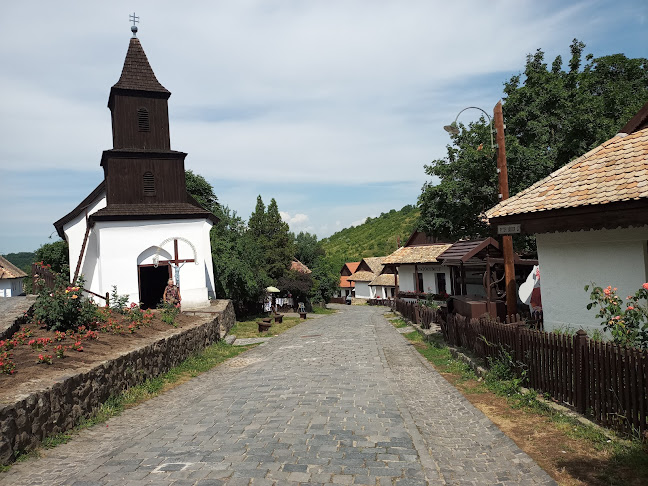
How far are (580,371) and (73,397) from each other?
7.02 metres

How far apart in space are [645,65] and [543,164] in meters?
15.6

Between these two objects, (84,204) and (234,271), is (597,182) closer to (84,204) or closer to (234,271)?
(234,271)

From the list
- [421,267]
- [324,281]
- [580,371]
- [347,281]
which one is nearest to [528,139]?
[580,371]

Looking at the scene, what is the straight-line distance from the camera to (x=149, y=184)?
2197cm

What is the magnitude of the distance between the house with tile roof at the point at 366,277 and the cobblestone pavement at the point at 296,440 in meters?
50.6

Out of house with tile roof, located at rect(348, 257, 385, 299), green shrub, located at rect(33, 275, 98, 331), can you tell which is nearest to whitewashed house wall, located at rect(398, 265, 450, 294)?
house with tile roof, located at rect(348, 257, 385, 299)

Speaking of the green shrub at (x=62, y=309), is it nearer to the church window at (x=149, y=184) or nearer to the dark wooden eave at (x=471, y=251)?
the dark wooden eave at (x=471, y=251)

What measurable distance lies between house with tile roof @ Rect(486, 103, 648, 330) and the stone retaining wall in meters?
7.53

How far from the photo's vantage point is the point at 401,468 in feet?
16.8

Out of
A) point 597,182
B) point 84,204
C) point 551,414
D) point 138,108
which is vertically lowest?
point 551,414

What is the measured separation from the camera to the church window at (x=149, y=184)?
861 inches

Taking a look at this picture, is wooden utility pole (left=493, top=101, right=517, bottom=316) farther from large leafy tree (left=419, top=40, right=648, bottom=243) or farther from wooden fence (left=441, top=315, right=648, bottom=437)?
large leafy tree (left=419, top=40, right=648, bottom=243)

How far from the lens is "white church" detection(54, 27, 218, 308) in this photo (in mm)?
20641

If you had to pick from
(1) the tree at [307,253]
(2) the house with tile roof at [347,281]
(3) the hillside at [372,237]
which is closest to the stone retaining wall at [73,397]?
(1) the tree at [307,253]
